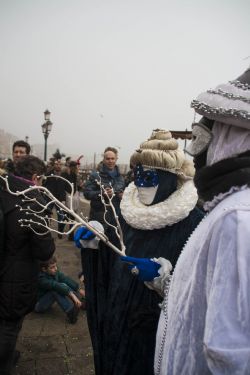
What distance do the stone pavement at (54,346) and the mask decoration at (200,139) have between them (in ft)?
8.63

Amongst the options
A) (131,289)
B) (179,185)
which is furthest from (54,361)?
(179,185)

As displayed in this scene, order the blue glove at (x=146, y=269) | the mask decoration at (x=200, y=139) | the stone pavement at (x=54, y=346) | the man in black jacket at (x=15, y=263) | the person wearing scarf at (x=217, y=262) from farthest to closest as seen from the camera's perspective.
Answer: the stone pavement at (x=54, y=346), the man in black jacket at (x=15, y=263), the blue glove at (x=146, y=269), the mask decoration at (x=200, y=139), the person wearing scarf at (x=217, y=262)

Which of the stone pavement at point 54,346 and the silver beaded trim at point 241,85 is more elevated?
the silver beaded trim at point 241,85

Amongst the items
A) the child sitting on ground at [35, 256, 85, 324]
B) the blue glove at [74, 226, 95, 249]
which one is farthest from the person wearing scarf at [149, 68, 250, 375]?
the child sitting on ground at [35, 256, 85, 324]

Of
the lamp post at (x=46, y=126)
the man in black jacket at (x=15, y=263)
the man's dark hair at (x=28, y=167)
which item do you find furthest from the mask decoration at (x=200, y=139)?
the lamp post at (x=46, y=126)

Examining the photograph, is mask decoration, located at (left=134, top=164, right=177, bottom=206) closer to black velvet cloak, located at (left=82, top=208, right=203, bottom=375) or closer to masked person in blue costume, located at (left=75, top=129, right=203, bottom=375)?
masked person in blue costume, located at (left=75, top=129, right=203, bottom=375)

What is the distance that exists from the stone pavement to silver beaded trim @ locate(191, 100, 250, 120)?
9.16ft

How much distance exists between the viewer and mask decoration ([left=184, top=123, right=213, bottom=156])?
1201 millimetres

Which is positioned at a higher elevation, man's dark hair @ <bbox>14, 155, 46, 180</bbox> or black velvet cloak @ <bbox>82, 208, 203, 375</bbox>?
man's dark hair @ <bbox>14, 155, 46, 180</bbox>

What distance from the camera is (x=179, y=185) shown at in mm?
2283

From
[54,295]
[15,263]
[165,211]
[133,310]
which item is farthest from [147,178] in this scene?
[54,295]

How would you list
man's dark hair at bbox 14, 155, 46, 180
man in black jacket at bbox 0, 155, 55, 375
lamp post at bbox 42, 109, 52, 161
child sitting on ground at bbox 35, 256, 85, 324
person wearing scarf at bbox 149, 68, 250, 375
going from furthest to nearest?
lamp post at bbox 42, 109, 52, 161 → child sitting on ground at bbox 35, 256, 85, 324 → man's dark hair at bbox 14, 155, 46, 180 → man in black jacket at bbox 0, 155, 55, 375 → person wearing scarf at bbox 149, 68, 250, 375

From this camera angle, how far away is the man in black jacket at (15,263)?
241 centimetres

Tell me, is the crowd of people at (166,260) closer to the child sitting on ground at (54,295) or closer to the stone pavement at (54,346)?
the child sitting on ground at (54,295)
